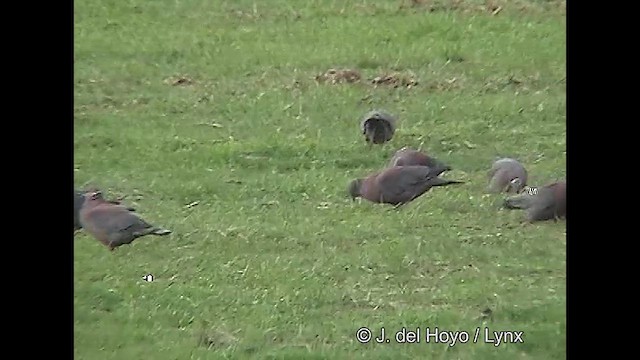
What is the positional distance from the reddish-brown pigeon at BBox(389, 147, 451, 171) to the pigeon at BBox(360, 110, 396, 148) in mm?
60

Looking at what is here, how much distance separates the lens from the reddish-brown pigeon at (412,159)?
452cm

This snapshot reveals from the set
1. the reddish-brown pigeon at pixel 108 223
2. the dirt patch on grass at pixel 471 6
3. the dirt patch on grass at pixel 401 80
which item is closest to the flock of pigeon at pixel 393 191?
the reddish-brown pigeon at pixel 108 223

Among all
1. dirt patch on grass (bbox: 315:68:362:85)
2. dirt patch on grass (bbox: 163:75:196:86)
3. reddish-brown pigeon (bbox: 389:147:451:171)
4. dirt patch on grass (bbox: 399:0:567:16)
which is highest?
dirt patch on grass (bbox: 399:0:567:16)

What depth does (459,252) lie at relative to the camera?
4469 mm

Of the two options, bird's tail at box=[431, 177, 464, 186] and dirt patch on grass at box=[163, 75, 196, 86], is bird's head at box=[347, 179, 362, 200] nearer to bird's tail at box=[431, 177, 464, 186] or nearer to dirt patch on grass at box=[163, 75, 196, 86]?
bird's tail at box=[431, 177, 464, 186]

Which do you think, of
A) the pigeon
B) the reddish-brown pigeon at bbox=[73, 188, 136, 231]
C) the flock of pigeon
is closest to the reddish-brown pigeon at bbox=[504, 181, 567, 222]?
the flock of pigeon

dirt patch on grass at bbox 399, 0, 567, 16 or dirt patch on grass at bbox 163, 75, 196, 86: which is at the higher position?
dirt patch on grass at bbox 399, 0, 567, 16

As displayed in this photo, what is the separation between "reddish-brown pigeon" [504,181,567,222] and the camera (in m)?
4.44

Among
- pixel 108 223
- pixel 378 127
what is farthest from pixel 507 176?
pixel 108 223

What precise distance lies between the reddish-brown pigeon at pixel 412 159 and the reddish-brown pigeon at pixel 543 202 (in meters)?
0.23

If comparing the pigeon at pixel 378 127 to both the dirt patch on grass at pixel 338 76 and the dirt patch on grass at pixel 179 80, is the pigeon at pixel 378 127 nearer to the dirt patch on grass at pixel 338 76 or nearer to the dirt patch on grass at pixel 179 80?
the dirt patch on grass at pixel 338 76

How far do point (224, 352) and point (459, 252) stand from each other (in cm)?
74
